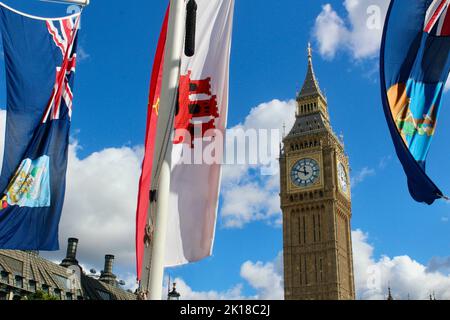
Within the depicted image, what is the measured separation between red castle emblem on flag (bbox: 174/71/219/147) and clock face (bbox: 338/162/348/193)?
74.7 meters

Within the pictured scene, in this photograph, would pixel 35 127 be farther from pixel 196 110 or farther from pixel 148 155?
pixel 196 110

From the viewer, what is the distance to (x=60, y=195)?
10430mm

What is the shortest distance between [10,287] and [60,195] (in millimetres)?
49870

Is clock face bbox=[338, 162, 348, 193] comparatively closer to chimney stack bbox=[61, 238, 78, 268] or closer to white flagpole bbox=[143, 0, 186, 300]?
chimney stack bbox=[61, 238, 78, 268]

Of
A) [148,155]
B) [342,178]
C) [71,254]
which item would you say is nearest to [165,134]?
[148,155]

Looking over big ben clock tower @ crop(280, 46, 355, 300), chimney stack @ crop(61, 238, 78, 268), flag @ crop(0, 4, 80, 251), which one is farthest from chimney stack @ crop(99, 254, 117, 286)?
flag @ crop(0, 4, 80, 251)

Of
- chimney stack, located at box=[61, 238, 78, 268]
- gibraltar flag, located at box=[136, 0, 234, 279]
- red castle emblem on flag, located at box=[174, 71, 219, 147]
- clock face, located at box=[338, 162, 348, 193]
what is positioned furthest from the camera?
clock face, located at box=[338, 162, 348, 193]

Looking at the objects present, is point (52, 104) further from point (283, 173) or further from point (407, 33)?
point (283, 173)

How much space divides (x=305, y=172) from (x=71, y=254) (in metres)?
34.1

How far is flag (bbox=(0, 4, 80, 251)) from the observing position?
33.5 ft

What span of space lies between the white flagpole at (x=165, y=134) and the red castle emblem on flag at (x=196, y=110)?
2.06 feet

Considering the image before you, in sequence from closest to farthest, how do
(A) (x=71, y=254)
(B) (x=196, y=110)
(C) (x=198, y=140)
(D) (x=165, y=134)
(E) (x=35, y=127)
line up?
(D) (x=165, y=134) < (C) (x=198, y=140) < (B) (x=196, y=110) < (E) (x=35, y=127) < (A) (x=71, y=254)

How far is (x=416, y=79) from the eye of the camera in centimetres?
1283
